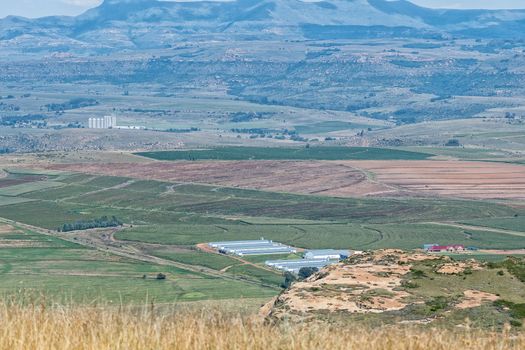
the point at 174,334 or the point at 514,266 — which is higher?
the point at 174,334

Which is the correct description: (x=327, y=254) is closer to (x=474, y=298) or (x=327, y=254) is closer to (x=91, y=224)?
(x=91, y=224)

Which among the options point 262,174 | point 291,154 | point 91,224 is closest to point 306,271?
point 91,224

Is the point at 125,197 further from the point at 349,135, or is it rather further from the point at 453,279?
the point at 349,135

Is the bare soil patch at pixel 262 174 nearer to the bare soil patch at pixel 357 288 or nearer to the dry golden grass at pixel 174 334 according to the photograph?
the bare soil patch at pixel 357 288

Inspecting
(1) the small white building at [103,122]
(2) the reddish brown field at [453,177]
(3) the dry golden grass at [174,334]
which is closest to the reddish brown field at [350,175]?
(2) the reddish brown field at [453,177]

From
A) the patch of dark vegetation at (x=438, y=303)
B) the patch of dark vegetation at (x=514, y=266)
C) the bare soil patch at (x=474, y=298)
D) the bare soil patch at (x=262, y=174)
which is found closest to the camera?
the patch of dark vegetation at (x=438, y=303)

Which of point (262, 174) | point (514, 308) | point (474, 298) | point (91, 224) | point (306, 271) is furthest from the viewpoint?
point (262, 174)

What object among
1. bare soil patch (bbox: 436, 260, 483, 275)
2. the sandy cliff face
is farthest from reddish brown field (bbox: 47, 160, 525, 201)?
the sandy cliff face
